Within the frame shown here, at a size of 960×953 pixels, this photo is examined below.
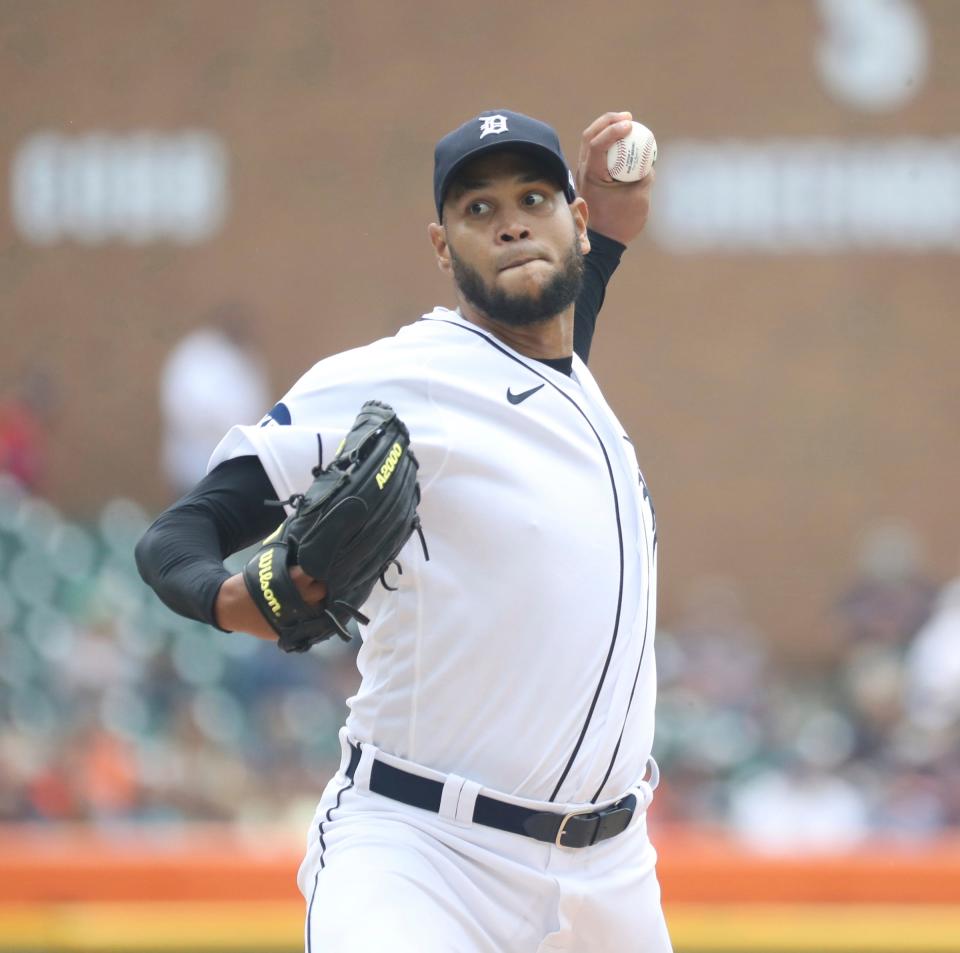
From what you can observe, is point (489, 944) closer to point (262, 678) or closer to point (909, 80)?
point (262, 678)

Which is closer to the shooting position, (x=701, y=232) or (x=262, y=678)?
(x=262, y=678)

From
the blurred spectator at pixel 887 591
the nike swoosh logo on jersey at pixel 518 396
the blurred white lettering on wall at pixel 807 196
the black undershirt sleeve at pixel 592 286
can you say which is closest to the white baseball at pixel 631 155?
the black undershirt sleeve at pixel 592 286

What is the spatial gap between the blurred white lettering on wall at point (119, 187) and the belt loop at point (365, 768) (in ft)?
29.8

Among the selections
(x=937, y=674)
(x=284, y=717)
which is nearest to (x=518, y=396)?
(x=284, y=717)

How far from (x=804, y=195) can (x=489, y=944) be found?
8.91 m

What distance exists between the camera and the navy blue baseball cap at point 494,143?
3010 millimetres

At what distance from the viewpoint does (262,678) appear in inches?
328

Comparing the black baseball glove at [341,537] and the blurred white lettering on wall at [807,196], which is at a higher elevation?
the blurred white lettering on wall at [807,196]

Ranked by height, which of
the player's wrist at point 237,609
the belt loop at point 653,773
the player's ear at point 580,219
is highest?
the player's ear at point 580,219

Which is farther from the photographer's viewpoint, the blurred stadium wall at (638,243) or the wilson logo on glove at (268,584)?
the blurred stadium wall at (638,243)

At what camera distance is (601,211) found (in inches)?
142

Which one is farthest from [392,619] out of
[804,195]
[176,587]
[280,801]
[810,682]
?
[804,195]

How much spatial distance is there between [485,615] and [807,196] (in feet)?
28.8

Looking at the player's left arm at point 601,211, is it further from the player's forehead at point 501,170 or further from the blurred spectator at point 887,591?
the blurred spectator at point 887,591
